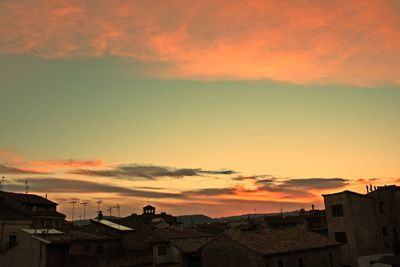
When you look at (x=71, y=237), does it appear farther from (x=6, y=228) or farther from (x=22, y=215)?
(x=22, y=215)

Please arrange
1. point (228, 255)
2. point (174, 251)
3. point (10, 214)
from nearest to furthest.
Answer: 1. point (228, 255)
2. point (10, 214)
3. point (174, 251)

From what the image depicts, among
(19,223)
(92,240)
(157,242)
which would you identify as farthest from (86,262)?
(19,223)

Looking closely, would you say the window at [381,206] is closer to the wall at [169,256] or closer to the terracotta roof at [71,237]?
→ the wall at [169,256]

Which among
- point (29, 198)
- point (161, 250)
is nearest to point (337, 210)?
point (161, 250)

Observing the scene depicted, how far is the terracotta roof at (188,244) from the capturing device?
55.0 m

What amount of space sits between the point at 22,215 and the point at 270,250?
1549 inches

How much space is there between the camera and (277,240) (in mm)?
42500

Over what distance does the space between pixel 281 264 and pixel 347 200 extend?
2151cm

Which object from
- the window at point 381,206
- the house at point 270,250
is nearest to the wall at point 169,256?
the house at point 270,250

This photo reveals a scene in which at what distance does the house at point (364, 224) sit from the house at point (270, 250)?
7051mm

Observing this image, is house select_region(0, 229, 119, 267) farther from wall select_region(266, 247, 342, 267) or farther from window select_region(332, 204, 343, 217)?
window select_region(332, 204, 343, 217)

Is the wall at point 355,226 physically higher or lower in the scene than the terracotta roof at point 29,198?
lower

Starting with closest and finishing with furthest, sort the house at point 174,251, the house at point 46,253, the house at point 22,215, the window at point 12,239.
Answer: the house at point 46,253, the window at point 12,239, the house at point 22,215, the house at point 174,251

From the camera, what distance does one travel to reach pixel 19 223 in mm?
53938
